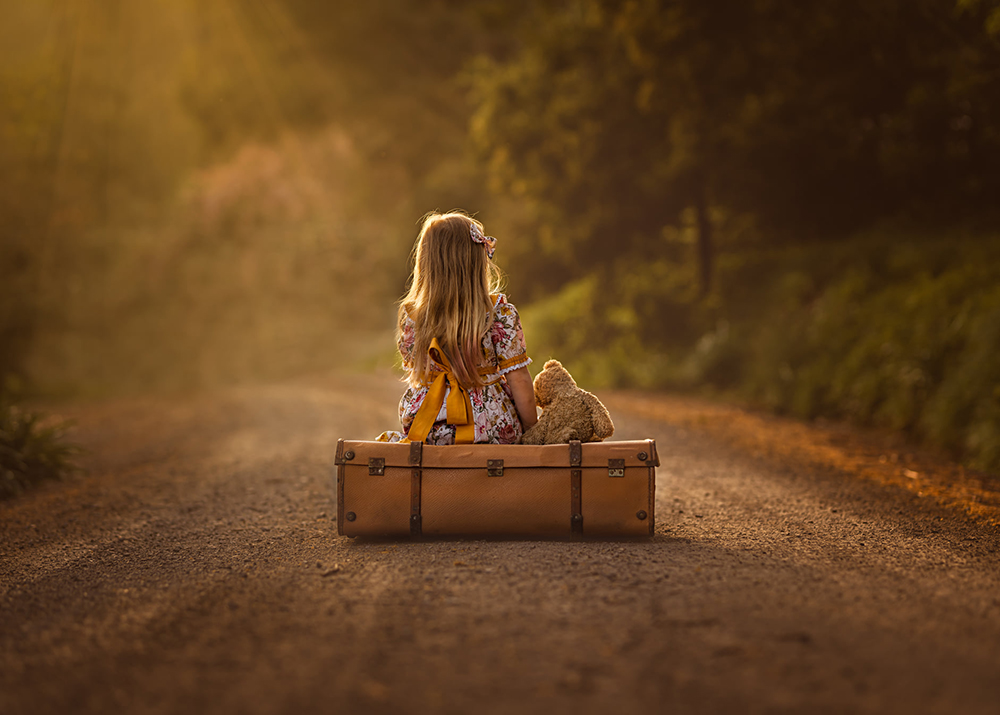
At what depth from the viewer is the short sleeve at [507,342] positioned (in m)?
4.39

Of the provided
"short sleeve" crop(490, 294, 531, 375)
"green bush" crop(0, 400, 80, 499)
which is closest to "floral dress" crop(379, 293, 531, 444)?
"short sleeve" crop(490, 294, 531, 375)

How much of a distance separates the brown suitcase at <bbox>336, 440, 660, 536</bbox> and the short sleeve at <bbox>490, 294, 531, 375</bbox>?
0.53 metres

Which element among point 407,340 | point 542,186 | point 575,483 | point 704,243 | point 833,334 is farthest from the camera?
point 542,186

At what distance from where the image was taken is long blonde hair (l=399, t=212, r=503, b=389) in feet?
14.2

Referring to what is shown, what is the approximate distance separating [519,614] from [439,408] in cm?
169

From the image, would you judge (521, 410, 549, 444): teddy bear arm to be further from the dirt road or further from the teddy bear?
the dirt road

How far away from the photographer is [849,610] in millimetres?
2980

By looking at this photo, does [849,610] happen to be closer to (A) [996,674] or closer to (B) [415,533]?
(A) [996,674]

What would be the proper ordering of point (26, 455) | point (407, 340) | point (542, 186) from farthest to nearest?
point (542, 186), point (26, 455), point (407, 340)

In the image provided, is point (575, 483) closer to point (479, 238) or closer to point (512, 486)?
point (512, 486)

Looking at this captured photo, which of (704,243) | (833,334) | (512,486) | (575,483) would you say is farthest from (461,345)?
(704,243)

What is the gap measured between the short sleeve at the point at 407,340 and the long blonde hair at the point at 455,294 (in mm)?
100

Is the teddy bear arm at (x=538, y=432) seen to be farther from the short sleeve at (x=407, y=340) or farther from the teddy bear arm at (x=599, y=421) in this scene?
the short sleeve at (x=407, y=340)

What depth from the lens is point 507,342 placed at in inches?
173
